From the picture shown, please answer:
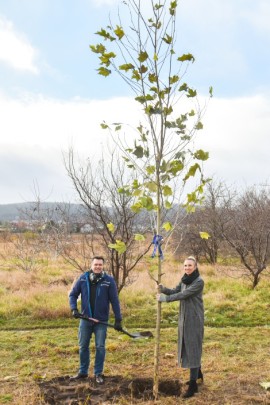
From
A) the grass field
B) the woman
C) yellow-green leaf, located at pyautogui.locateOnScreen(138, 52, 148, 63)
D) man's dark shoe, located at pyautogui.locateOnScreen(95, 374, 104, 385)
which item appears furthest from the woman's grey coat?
yellow-green leaf, located at pyautogui.locateOnScreen(138, 52, 148, 63)

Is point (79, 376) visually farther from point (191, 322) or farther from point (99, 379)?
point (191, 322)

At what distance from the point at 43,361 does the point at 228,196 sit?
17.4 meters

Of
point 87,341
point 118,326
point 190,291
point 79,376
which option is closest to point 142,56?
point 190,291

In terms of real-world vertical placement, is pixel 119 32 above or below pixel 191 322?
above

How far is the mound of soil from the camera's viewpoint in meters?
5.14

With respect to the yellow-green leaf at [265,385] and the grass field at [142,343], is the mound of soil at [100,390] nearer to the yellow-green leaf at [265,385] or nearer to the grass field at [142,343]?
the grass field at [142,343]

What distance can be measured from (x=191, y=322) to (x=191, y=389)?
83cm

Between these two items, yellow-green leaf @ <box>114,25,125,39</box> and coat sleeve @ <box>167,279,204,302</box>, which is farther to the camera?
coat sleeve @ <box>167,279,204,302</box>

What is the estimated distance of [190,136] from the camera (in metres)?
5.01

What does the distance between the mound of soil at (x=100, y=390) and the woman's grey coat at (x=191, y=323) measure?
0.55m

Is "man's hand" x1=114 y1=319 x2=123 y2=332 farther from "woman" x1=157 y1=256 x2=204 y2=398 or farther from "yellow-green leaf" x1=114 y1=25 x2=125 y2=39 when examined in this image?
"yellow-green leaf" x1=114 y1=25 x2=125 y2=39

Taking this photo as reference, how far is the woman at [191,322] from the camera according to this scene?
5.32 m

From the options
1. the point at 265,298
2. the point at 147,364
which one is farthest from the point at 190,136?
the point at 265,298

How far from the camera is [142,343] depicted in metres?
7.97
